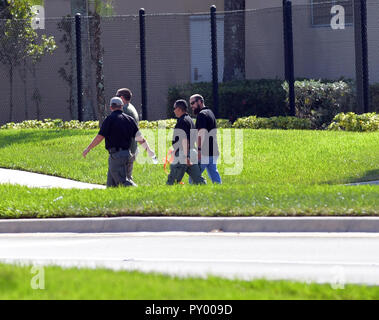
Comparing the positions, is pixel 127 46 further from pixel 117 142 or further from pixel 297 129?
pixel 117 142

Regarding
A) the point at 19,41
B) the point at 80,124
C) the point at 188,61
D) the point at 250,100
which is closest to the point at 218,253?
A: the point at 250,100

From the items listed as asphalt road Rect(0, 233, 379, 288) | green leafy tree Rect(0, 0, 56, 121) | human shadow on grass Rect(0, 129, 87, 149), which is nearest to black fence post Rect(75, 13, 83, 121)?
human shadow on grass Rect(0, 129, 87, 149)

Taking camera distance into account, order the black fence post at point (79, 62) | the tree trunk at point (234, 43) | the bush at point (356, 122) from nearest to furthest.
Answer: the bush at point (356, 122) → the black fence post at point (79, 62) → the tree trunk at point (234, 43)

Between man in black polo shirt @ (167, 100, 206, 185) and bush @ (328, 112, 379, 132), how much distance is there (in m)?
8.05

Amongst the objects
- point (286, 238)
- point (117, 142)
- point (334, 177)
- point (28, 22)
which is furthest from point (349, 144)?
point (28, 22)

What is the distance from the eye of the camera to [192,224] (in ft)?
40.1

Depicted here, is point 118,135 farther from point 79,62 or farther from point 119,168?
point 79,62

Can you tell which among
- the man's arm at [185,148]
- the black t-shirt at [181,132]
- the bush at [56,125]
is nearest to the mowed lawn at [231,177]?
the man's arm at [185,148]

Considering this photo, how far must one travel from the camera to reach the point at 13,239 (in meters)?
12.1

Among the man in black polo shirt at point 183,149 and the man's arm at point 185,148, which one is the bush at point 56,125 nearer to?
the man in black polo shirt at point 183,149

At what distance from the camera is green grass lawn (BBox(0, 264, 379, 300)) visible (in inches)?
275

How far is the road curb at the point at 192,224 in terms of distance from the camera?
39.0 ft

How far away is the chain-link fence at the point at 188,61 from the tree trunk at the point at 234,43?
30 mm

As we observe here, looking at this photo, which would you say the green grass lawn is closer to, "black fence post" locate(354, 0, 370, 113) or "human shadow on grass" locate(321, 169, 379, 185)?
"human shadow on grass" locate(321, 169, 379, 185)
